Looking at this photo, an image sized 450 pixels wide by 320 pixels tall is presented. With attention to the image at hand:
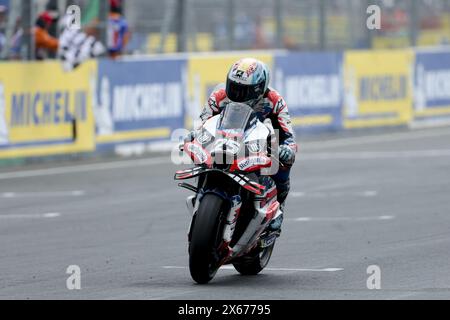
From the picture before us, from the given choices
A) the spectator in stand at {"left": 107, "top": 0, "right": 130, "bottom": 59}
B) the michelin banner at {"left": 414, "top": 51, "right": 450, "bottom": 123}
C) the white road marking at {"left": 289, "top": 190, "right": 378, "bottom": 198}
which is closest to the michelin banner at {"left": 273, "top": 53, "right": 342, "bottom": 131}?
the michelin banner at {"left": 414, "top": 51, "right": 450, "bottom": 123}

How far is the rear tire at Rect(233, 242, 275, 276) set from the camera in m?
9.91

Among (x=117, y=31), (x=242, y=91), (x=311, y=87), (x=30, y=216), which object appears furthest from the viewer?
(x=311, y=87)

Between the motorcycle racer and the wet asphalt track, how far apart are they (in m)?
0.82

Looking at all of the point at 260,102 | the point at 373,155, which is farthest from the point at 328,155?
the point at 260,102

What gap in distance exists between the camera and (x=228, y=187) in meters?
9.27

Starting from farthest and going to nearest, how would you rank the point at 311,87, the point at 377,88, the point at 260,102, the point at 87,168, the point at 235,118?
1. the point at 377,88
2. the point at 311,87
3. the point at 87,168
4. the point at 260,102
5. the point at 235,118

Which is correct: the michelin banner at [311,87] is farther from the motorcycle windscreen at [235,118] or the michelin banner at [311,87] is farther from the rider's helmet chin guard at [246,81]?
the motorcycle windscreen at [235,118]

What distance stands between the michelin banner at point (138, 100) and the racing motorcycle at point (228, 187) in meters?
12.0

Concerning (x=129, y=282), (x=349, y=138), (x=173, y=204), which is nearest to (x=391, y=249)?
(x=129, y=282)

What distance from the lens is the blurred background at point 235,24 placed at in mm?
21047

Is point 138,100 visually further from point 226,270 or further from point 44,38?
point 226,270

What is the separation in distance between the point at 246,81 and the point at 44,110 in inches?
441

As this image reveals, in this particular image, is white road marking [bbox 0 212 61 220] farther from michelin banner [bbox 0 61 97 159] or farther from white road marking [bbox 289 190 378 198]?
michelin banner [bbox 0 61 97 159]
